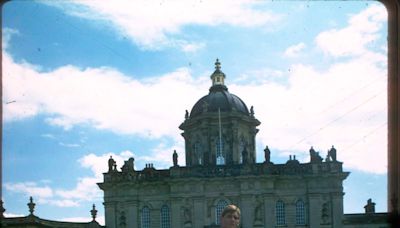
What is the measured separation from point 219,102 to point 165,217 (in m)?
8.56

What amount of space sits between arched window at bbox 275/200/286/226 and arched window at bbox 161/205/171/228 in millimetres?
6429

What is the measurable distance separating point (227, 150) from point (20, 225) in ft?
46.4

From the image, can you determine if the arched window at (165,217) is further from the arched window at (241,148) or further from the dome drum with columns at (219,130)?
the arched window at (241,148)

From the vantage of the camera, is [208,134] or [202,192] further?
[208,134]

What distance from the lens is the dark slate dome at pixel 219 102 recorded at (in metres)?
48.4

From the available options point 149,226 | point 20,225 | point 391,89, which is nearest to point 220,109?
point 149,226

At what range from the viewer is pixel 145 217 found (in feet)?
149

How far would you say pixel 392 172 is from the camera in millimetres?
6074

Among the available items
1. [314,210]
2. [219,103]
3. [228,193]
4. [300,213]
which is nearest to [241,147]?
[219,103]

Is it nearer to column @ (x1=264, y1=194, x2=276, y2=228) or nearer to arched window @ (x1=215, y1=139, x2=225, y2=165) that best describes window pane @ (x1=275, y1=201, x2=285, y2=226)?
column @ (x1=264, y1=194, x2=276, y2=228)

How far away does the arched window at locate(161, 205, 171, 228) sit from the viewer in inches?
1766

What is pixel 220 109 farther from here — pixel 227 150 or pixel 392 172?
pixel 392 172

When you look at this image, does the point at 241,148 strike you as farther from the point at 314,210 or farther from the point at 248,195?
the point at 314,210

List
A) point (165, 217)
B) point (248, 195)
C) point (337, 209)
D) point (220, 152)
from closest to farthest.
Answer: point (337, 209) < point (248, 195) < point (165, 217) < point (220, 152)
